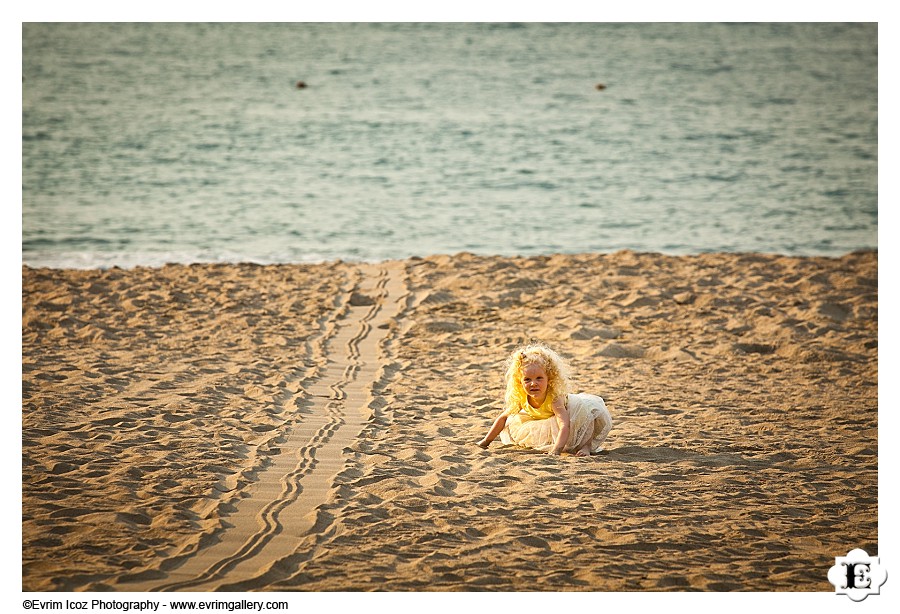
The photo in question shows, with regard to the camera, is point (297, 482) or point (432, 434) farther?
point (432, 434)

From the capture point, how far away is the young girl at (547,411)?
5.89m

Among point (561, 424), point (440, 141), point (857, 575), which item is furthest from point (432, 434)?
point (440, 141)

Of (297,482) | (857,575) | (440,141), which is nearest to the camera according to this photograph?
(857,575)

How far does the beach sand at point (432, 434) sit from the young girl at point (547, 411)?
0.52ft

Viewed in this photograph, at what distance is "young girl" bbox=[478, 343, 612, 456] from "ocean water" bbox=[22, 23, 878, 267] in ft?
28.3

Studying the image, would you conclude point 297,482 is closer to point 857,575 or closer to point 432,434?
point 432,434

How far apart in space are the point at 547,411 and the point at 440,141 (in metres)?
20.2

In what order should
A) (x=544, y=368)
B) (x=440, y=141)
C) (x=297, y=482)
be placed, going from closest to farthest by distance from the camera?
(x=297, y=482)
(x=544, y=368)
(x=440, y=141)

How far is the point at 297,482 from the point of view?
5480 mm

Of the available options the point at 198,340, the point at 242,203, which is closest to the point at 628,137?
the point at 242,203

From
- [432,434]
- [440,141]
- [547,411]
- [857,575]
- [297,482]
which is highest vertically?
[440,141]

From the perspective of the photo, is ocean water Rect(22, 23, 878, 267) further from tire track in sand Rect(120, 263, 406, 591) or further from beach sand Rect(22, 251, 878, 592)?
tire track in sand Rect(120, 263, 406, 591)

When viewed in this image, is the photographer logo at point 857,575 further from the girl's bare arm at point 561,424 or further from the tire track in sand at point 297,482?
the tire track in sand at point 297,482

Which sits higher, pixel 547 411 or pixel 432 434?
pixel 547 411
